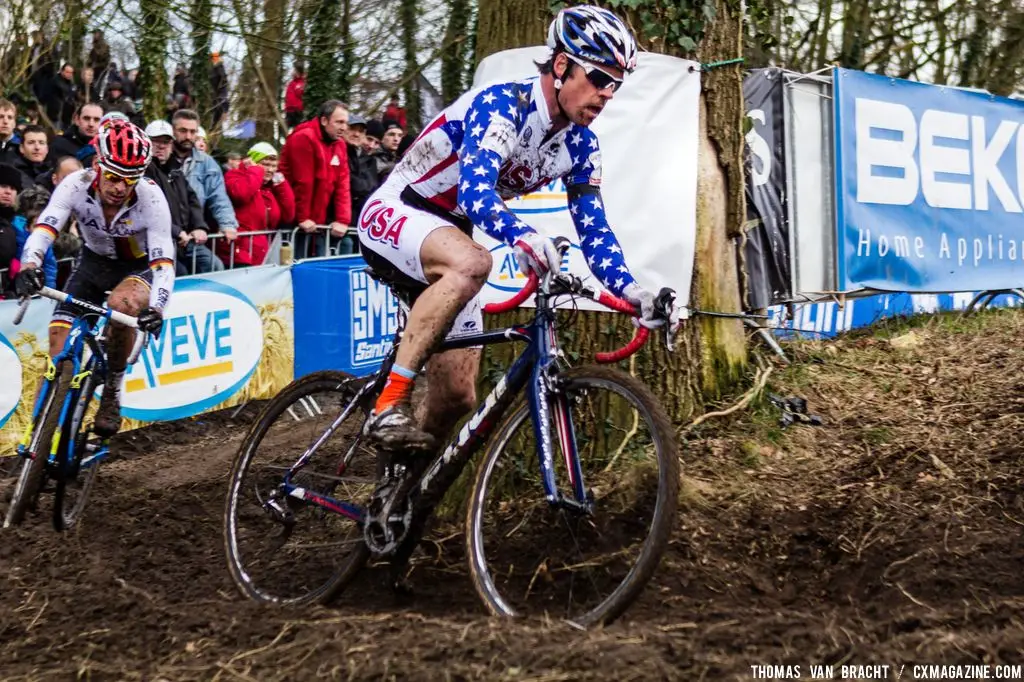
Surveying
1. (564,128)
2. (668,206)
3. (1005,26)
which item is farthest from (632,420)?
(1005,26)

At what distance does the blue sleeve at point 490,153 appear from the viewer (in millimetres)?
4250

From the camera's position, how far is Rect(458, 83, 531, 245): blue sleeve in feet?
13.9

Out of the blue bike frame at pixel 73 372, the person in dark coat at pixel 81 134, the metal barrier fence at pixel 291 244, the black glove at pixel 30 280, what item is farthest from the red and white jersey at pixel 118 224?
the person in dark coat at pixel 81 134

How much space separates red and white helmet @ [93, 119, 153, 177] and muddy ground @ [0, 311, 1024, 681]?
6.47 ft

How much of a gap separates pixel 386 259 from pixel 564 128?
0.90 metres

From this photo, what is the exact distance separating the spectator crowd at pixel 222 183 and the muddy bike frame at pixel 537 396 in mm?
5698

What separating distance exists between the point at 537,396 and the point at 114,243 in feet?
13.2

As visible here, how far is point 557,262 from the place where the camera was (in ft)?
13.5

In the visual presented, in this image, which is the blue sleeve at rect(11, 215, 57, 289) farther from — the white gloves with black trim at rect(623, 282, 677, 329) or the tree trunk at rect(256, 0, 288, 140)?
the tree trunk at rect(256, 0, 288, 140)

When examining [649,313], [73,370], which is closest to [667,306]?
[649,313]

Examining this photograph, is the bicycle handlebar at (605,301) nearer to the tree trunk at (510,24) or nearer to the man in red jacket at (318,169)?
the tree trunk at (510,24)

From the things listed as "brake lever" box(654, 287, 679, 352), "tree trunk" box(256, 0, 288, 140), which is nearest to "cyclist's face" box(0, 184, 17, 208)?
"brake lever" box(654, 287, 679, 352)

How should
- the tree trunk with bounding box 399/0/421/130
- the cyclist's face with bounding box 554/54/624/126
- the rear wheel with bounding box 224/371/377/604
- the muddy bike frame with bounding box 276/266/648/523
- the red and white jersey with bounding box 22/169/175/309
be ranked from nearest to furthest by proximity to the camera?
1. the muddy bike frame with bounding box 276/266/648/523
2. the cyclist's face with bounding box 554/54/624/126
3. the rear wheel with bounding box 224/371/377/604
4. the red and white jersey with bounding box 22/169/175/309
5. the tree trunk with bounding box 399/0/421/130

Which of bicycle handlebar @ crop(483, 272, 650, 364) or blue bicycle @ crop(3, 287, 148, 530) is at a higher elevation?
bicycle handlebar @ crop(483, 272, 650, 364)
